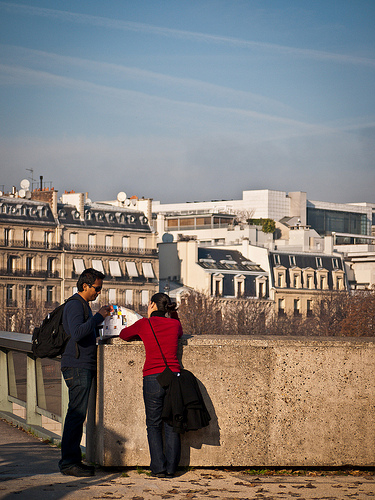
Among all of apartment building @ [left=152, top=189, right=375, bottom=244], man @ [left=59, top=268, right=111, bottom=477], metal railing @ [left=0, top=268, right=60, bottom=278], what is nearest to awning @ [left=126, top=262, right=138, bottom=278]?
metal railing @ [left=0, top=268, right=60, bottom=278]

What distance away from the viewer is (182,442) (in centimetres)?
860

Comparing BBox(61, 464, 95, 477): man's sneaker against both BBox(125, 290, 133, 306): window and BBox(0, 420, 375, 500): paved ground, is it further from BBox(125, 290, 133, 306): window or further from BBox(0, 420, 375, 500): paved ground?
BBox(125, 290, 133, 306): window

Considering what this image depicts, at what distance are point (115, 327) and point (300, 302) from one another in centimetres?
10310

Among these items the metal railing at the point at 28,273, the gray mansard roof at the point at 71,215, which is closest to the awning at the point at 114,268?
the gray mansard roof at the point at 71,215

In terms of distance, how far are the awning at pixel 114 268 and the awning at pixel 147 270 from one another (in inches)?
106

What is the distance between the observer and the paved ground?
296 inches

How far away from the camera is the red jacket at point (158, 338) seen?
8391 millimetres

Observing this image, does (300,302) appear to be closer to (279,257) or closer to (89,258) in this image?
(279,257)

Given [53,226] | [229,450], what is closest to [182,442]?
[229,450]

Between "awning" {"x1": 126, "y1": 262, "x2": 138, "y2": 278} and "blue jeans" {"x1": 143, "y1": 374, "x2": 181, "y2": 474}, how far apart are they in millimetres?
102215

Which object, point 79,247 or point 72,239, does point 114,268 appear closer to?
point 79,247

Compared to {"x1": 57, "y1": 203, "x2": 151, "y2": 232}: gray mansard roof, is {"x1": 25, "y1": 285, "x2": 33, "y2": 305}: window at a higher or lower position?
lower

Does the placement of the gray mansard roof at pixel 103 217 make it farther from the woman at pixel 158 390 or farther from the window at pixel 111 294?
the woman at pixel 158 390

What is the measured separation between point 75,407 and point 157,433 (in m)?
0.74
